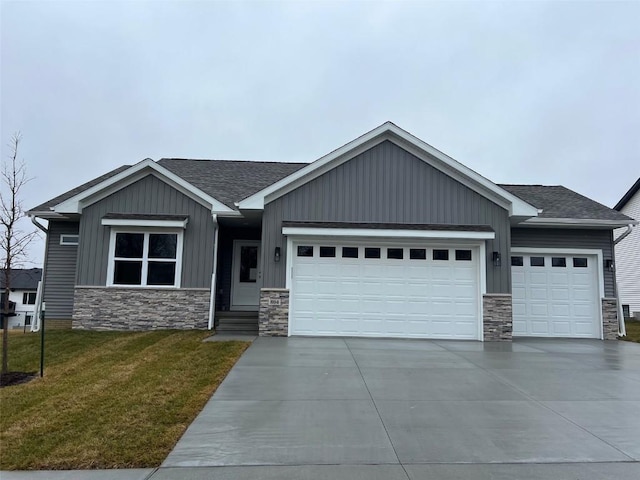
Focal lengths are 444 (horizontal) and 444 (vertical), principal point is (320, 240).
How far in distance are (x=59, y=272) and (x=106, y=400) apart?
9237mm

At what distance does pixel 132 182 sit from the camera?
1292 centimetres

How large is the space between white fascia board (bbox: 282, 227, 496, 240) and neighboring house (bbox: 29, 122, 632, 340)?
0.04 m

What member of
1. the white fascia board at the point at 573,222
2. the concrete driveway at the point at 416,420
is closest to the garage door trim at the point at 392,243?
the white fascia board at the point at 573,222

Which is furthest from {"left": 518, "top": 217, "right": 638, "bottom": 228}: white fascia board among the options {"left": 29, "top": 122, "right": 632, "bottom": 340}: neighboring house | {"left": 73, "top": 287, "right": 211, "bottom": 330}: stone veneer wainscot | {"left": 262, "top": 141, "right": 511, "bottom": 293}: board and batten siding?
{"left": 73, "top": 287, "right": 211, "bottom": 330}: stone veneer wainscot

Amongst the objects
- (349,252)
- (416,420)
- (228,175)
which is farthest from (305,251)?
(416,420)

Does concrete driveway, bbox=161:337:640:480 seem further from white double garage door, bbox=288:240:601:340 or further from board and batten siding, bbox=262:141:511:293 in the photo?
board and batten siding, bbox=262:141:511:293

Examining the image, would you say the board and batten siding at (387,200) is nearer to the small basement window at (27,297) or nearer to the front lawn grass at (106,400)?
the front lawn grass at (106,400)

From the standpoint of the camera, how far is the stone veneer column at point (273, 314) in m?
11.6

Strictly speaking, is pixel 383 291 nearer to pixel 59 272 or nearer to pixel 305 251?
pixel 305 251

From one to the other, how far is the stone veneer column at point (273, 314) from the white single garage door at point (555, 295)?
Answer: 6822mm

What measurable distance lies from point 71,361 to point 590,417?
853 cm

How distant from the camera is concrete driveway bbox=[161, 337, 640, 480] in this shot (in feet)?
13.1

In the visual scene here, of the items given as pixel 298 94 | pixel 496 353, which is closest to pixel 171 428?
pixel 496 353

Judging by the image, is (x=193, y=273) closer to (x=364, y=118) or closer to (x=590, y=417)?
(x=590, y=417)
